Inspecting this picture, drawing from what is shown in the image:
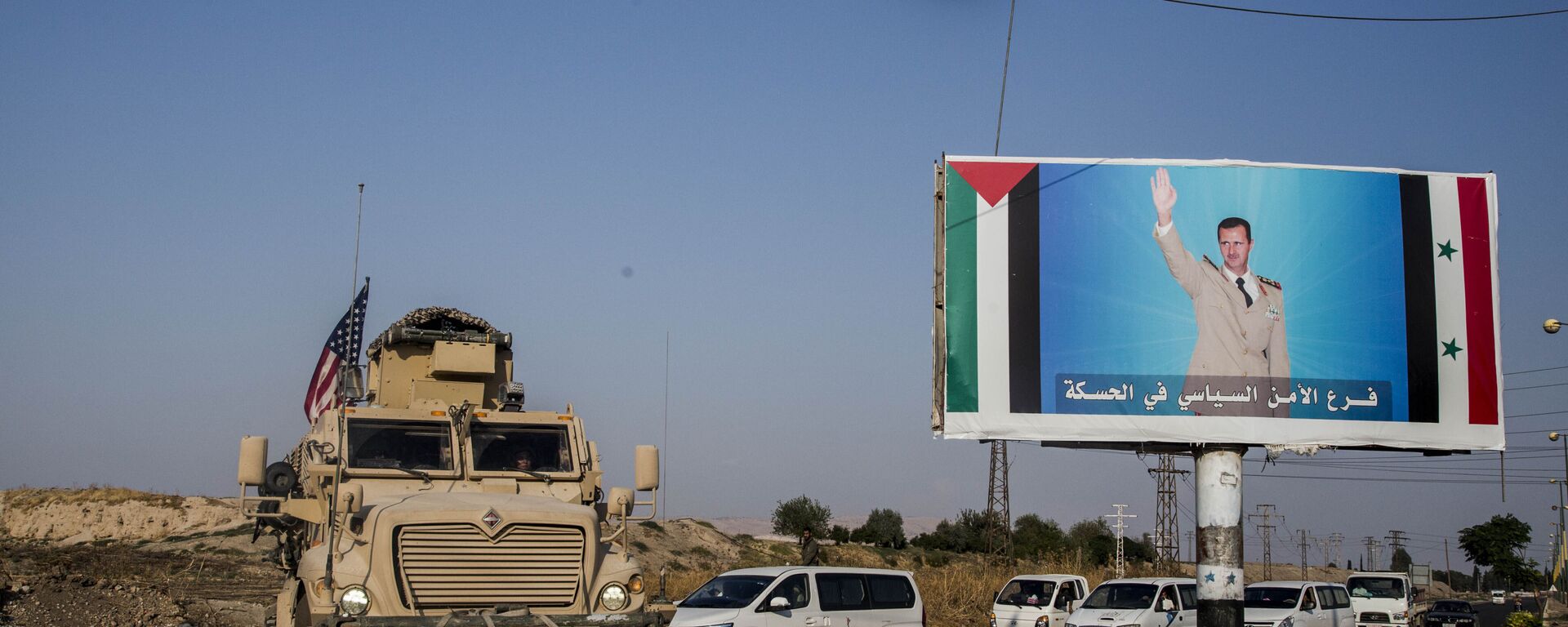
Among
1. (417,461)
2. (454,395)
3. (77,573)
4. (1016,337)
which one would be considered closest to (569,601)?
(417,461)

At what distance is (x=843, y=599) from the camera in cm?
1534

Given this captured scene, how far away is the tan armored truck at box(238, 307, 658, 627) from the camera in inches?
380

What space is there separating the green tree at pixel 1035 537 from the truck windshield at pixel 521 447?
47371mm

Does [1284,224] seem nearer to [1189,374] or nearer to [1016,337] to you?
[1189,374]

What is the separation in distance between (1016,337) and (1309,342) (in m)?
3.71

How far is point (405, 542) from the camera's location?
970 centimetres

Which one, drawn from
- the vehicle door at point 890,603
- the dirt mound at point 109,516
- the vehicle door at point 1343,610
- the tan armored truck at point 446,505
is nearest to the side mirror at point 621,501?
the tan armored truck at point 446,505

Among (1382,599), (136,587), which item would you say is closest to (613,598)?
(136,587)

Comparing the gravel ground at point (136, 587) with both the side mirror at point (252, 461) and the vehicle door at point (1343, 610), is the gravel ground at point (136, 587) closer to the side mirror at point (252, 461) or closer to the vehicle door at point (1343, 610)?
the side mirror at point (252, 461)

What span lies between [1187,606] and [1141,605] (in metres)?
0.83

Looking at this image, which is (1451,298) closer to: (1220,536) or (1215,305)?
(1215,305)

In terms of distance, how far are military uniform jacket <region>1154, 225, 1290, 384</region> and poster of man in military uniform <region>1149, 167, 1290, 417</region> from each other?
10 mm

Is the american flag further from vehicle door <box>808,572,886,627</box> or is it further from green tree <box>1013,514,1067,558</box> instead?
green tree <box>1013,514,1067,558</box>

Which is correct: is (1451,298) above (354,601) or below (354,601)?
above
